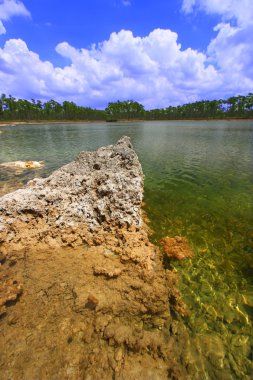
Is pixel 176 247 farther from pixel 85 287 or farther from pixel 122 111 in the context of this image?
pixel 122 111

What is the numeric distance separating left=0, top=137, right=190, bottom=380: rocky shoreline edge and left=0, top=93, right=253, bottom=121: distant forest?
437 ft

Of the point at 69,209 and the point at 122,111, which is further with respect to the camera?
the point at 122,111

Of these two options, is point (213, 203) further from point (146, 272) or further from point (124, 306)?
point (124, 306)

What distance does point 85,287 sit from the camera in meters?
4.20

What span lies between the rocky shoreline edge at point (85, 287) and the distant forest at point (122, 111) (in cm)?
13320

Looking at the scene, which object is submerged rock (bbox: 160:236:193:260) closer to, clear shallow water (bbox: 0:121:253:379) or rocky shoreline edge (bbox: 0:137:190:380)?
clear shallow water (bbox: 0:121:253:379)

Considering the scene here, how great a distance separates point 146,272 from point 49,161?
646 inches

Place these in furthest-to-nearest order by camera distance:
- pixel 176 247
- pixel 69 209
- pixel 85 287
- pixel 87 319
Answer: pixel 69 209 → pixel 176 247 → pixel 85 287 → pixel 87 319

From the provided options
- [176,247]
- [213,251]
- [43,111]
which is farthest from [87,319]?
[43,111]

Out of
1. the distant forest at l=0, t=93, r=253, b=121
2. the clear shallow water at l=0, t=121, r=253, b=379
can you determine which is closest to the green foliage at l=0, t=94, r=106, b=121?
the distant forest at l=0, t=93, r=253, b=121

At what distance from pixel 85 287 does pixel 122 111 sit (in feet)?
550

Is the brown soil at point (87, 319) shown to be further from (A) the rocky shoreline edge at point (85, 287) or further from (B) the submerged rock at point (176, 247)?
(B) the submerged rock at point (176, 247)

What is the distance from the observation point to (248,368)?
3.16 meters

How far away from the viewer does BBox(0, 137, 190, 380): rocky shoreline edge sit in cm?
303
